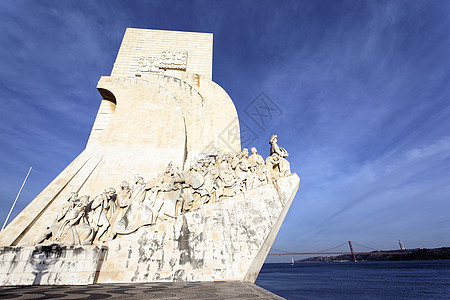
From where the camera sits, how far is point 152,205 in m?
4.78

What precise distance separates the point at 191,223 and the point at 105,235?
1864 millimetres

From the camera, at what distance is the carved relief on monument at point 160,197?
4254 mm

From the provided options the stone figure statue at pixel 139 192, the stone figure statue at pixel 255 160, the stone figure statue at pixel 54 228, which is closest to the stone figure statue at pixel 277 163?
the stone figure statue at pixel 255 160

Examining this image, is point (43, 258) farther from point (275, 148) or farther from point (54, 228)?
point (275, 148)

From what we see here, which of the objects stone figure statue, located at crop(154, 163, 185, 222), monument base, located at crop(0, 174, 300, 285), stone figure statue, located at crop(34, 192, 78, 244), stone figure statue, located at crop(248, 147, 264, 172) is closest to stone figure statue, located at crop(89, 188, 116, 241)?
stone figure statue, located at crop(34, 192, 78, 244)

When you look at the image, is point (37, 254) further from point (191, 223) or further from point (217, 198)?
point (217, 198)

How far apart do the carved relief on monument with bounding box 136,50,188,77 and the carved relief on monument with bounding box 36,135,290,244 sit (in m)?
6.07

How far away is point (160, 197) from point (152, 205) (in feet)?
0.80

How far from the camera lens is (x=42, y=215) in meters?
5.09

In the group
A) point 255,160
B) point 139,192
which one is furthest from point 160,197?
point 255,160

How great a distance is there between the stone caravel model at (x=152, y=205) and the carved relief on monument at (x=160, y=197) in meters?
0.02

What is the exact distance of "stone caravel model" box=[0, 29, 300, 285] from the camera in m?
3.77

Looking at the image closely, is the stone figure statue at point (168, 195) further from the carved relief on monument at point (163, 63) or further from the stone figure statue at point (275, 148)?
the carved relief on monument at point (163, 63)

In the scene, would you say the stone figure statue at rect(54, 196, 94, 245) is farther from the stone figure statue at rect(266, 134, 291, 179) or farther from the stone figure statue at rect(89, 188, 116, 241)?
the stone figure statue at rect(266, 134, 291, 179)
